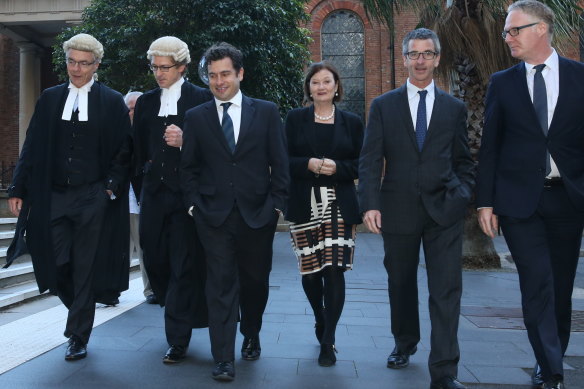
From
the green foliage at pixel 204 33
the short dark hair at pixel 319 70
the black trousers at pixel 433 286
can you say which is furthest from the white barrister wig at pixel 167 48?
the green foliage at pixel 204 33

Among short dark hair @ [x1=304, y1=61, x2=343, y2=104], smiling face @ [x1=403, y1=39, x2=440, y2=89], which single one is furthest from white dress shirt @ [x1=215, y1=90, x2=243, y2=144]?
smiling face @ [x1=403, y1=39, x2=440, y2=89]

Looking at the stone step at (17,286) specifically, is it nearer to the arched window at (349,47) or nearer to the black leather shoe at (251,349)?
the black leather shoe at (251,349)

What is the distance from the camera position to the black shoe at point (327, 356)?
14.0ft

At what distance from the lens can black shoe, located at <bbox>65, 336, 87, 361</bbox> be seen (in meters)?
4.28

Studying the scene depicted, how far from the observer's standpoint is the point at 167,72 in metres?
4.56

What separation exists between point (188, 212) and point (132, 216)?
356 cm

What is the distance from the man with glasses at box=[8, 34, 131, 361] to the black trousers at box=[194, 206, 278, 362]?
948 millimetres

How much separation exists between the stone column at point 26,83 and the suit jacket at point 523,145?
90.5 ft

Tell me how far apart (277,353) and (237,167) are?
1.43 meters

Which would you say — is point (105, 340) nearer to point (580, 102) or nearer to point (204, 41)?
point (580, 102)

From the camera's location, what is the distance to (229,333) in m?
4.00

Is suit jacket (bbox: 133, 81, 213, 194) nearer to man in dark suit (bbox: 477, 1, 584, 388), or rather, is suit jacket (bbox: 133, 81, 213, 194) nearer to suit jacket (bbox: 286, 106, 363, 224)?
suit jacket (bbox: 286, 106, 363, 224)

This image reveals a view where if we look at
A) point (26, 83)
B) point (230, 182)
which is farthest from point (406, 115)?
point (26, 83)

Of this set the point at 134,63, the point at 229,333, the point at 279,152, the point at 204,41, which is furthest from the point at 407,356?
the point at 134,63
